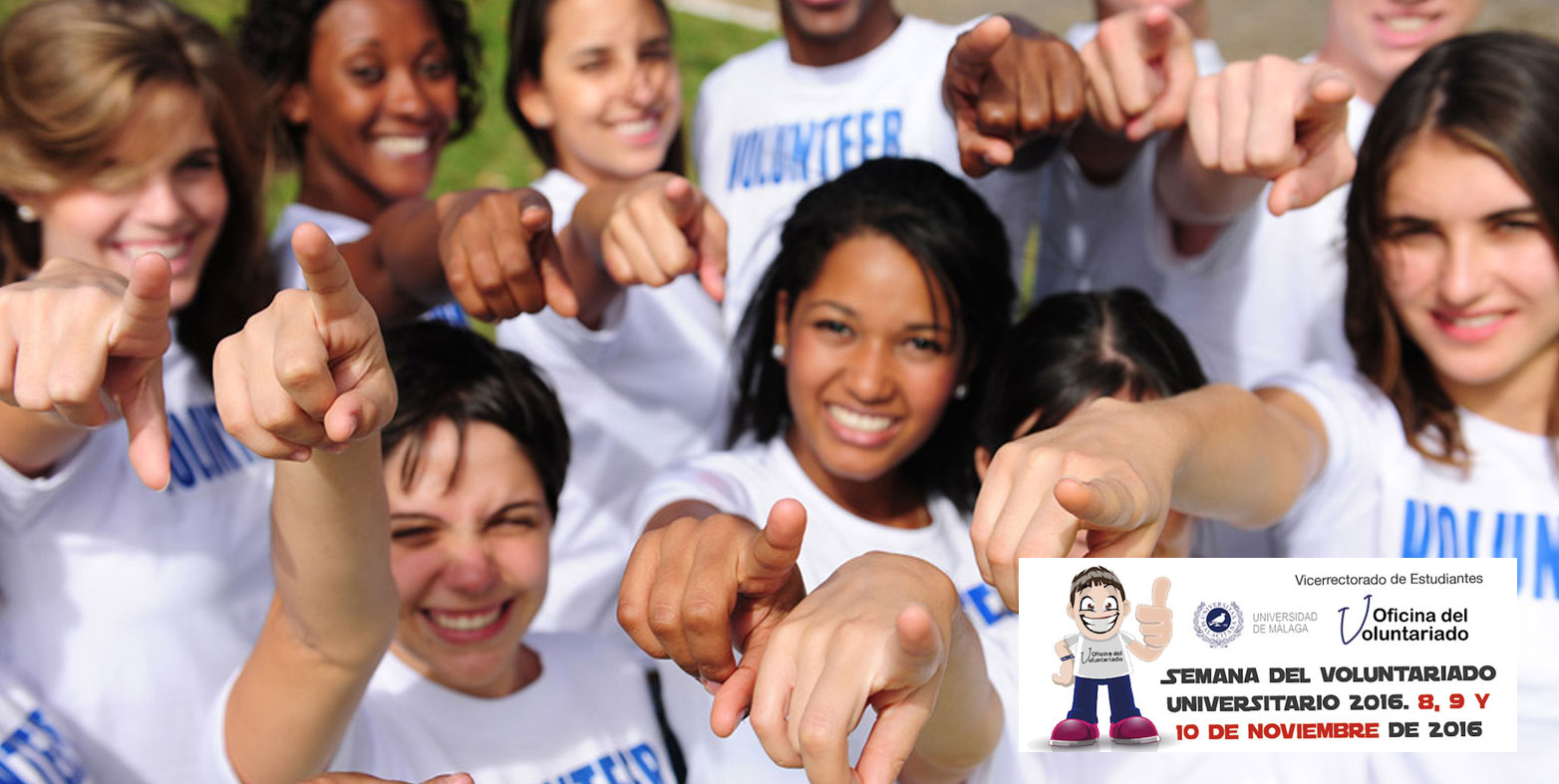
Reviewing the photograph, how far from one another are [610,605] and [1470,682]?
1340 mm

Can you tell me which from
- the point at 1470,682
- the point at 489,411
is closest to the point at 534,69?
the point at 489,411

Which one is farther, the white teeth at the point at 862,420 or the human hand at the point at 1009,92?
the white teeth at the point at 862,420

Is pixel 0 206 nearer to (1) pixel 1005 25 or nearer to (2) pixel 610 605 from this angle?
(2) pixel 610 605

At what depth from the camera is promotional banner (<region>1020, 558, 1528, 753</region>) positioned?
118 cm

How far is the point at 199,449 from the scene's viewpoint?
6.19ft

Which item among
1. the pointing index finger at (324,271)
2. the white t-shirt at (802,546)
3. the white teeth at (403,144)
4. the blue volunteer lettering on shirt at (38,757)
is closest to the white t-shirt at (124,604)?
the blue volunteer lettering on shirt at (38,757)

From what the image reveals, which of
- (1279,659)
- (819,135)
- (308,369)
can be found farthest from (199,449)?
(1279,659)

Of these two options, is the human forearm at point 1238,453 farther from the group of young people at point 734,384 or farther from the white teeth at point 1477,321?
the white teeth at point 1477,321

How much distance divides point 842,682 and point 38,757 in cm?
110

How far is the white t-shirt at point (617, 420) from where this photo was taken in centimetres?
216

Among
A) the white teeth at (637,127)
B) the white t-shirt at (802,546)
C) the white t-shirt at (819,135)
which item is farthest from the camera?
the white teeth at (637,127)

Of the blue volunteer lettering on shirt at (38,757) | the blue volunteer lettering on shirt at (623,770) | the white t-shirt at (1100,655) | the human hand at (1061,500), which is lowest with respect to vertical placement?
the blue volunteer lettering on shirt at (623,770)

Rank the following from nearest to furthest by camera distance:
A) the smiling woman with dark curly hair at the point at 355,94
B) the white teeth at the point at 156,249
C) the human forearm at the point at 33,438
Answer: the human forearm at the point at 33,438, the white teeth at the point at 156,249, the smiling woman with dark curly hair at the point at 355,94

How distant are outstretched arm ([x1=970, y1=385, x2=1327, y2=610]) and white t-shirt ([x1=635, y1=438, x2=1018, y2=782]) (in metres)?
0.35
